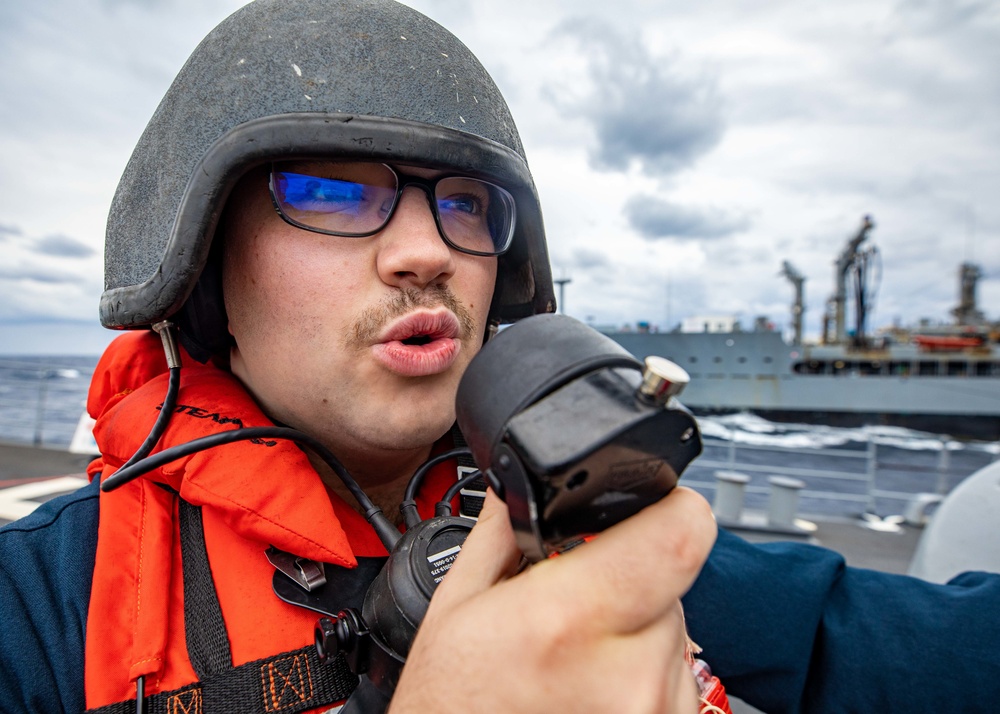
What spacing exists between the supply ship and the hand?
2482 centimetres

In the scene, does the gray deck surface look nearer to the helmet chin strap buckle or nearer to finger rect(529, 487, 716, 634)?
the helmet chin strap buckle

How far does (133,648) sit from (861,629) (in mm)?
1612

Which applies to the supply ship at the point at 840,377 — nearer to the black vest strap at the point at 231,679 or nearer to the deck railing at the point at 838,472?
the deck railing at the point at 838,472

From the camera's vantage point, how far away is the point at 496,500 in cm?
64

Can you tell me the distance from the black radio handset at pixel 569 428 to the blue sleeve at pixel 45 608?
869 mm

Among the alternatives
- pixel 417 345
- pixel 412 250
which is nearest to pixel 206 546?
pixel 417 345

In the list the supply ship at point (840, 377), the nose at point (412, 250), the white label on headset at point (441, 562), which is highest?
the nose at point (412, 250)

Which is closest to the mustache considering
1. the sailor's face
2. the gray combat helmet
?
the sailor's face

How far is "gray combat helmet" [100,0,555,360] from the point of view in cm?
107

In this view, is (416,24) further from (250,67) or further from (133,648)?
(133,648)

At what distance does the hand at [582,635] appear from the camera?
1.55 feet

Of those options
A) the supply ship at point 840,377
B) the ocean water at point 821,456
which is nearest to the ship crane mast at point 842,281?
the supply ship at point 840,377

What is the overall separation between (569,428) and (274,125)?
3.00ft

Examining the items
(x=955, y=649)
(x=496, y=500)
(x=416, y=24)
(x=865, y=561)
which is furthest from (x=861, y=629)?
(x=865, y=561)
